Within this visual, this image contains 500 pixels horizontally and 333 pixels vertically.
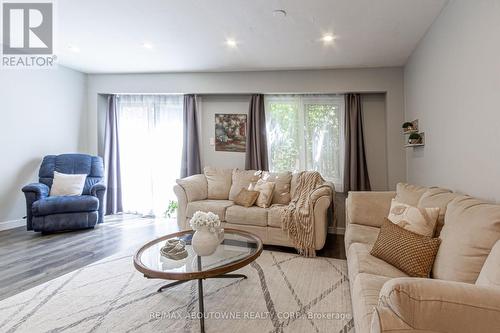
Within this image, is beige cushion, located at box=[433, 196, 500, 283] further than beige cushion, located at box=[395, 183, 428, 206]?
No

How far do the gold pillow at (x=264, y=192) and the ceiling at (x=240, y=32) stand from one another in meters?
1.82

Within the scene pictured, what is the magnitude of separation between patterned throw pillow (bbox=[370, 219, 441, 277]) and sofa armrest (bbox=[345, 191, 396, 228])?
78 centimetres

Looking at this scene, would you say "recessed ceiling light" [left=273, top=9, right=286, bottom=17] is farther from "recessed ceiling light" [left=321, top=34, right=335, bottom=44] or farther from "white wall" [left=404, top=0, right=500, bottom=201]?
"white wall" [left=404, top=0, right=500, bottom=201]

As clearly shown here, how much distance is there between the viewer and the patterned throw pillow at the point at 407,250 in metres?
1.58

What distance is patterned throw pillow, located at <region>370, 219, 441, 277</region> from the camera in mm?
1577

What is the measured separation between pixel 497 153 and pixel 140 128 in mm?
4943

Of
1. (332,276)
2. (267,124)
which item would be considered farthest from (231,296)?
(267,124)

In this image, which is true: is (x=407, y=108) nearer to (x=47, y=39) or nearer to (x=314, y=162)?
(x=314, y=162)

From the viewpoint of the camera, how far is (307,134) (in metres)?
4.40

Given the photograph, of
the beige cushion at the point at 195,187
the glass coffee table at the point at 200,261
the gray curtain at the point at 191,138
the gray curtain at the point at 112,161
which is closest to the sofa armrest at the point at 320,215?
the glass coffee table at the point at 200,261

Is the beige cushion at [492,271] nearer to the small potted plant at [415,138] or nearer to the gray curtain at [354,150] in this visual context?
the small potted plant at [415,138]

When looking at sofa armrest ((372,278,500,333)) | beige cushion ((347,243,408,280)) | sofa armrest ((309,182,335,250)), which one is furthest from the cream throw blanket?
sofa armrest ((372,278,500,333))

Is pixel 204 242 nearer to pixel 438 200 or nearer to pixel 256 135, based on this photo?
pixel 438 200

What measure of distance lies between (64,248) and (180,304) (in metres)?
2.07
